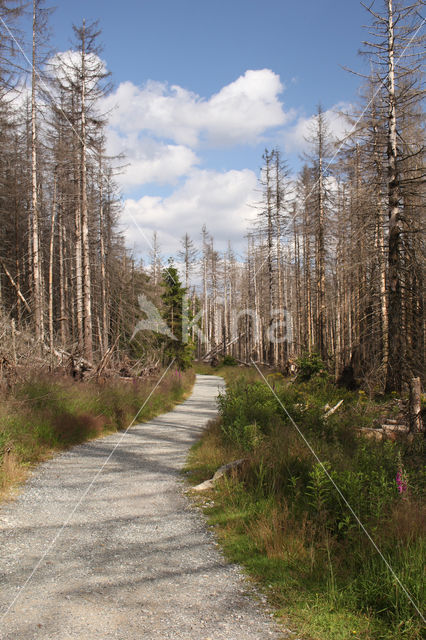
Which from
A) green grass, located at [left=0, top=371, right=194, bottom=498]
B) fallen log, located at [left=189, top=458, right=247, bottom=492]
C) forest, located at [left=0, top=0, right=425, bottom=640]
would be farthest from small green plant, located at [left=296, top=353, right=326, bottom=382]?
fallen log, located at [left=189, top=458, right=247, bottom=492]

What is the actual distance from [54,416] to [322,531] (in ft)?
21.6

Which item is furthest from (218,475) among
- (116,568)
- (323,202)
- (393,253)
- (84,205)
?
(323,202)

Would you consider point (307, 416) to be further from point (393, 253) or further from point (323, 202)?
point (323, 202)

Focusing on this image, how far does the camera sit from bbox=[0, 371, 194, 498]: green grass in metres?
6.82

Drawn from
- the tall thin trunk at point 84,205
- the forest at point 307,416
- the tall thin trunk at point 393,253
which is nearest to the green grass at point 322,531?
the forest at point 307,416

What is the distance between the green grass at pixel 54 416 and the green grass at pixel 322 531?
2.75 meters

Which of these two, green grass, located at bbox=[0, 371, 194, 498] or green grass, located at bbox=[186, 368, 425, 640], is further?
green grass, located at bbox=[0, 371, 194, 498]

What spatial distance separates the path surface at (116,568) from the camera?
9.56 feet

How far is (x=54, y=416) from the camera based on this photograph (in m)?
9.07

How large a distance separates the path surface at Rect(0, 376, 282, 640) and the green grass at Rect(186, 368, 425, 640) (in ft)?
0.98

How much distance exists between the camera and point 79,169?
16922 millimetres

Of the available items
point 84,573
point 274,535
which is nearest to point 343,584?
point 274,535

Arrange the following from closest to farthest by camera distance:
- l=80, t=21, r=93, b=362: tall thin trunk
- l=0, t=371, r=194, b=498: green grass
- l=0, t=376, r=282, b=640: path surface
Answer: l=0, t=376, r=282, b=640: path surface → l=0, t=371, r=194, b=498: green grass → l=80, t=21, r=93, b=362: tall thin trunk

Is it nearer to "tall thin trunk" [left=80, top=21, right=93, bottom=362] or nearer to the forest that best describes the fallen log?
the forest
